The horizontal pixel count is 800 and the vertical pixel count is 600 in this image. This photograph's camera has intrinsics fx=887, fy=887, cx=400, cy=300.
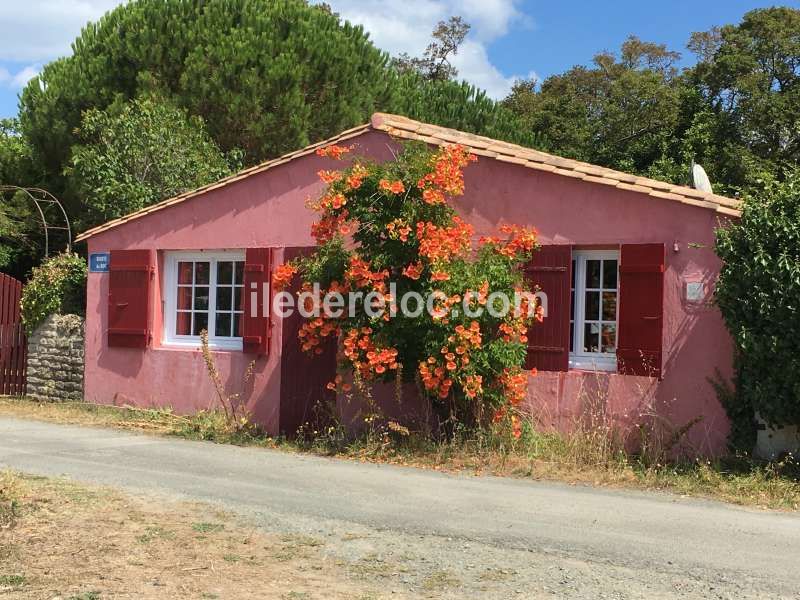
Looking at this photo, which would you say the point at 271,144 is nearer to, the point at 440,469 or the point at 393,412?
the point at 393,412

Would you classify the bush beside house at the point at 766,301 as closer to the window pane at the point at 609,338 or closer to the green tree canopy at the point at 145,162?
the window pane at the point at 609,338

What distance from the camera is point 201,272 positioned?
12438 millimetres

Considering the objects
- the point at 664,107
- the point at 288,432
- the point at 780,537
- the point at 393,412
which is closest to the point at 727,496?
the point at 780,537

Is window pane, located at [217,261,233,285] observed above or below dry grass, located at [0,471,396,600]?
above

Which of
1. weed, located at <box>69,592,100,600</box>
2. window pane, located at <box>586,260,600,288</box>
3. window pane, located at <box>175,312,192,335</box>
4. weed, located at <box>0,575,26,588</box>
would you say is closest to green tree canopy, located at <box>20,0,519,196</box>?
window pane, located at <box>175,312,192,335</box>

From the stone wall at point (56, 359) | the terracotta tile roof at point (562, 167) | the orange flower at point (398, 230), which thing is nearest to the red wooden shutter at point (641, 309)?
the terracotta tile roof at point (562, 167)

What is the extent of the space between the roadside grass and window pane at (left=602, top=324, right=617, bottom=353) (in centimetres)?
99

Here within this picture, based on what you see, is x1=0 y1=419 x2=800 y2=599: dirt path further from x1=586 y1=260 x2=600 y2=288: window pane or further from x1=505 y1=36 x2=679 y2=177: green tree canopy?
x1=505 y1=36 x2=679 y2=177: green tree canopy

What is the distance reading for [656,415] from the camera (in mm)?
8883

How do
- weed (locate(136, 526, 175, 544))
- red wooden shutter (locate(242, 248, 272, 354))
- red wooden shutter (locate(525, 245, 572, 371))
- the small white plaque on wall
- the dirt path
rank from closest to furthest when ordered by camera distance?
the dirt path, weed (locate(136, 526, 175, 544)), the small white plaque on wall, red wooden shutter (locate(525, 245, 572, 371)), red wooden shutter (locate(242, 248, 272, 354))

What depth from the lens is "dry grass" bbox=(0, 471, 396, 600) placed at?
5023mm

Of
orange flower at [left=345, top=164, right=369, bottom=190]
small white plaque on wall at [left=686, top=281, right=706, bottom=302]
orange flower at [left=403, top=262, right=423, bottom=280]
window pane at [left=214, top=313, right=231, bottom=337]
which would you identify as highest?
orange flower at [left=345, top=164, right=369, bottom=190]

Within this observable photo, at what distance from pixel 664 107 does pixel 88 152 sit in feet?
50.2

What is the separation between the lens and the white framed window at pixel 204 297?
12031 mm
